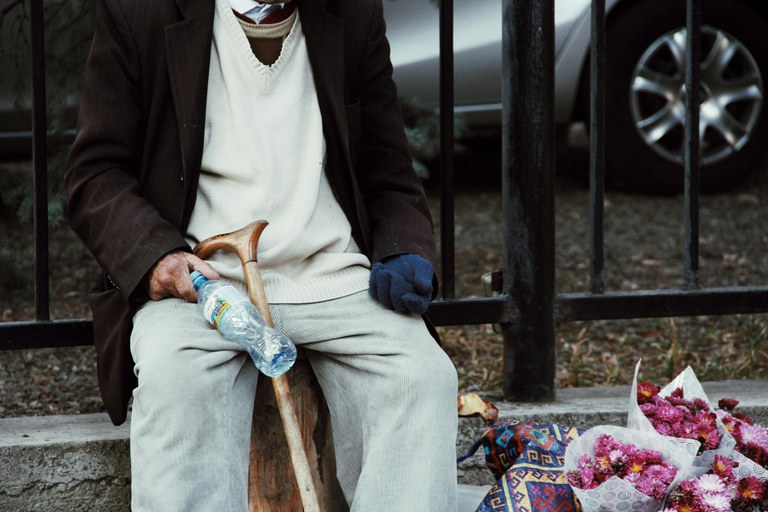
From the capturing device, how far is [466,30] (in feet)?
17.1

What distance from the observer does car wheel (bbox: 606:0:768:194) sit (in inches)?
213

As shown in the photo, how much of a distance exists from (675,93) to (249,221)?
11.5 ft

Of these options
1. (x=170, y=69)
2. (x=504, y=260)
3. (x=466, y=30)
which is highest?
(x=466, y=30)

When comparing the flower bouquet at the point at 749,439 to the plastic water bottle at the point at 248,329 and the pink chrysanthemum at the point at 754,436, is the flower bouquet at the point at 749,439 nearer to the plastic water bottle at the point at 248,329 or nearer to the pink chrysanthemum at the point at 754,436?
the pink chrysanthemum at the point at 754,436

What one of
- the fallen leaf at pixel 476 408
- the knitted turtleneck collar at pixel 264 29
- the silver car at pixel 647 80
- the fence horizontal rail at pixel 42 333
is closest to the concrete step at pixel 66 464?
the fallen leaf at pixel 476 408

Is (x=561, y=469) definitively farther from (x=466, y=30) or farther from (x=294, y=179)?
(x=466, y=30)

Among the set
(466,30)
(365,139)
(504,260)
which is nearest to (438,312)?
(504,260)

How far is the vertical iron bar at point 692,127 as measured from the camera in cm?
306

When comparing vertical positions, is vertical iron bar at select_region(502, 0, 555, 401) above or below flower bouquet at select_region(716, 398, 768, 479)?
above

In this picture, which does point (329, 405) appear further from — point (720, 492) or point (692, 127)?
point (692, 127)

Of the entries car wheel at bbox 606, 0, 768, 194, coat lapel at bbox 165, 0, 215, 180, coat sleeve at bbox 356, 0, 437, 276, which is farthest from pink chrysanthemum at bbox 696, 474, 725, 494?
car wheel at bbox 606, 0, 768, 194

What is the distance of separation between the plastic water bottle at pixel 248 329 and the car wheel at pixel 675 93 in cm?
347

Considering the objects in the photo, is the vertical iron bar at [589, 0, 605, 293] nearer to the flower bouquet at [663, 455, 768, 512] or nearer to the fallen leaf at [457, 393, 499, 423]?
the fallen leaf at [457, 393, 499, 423]

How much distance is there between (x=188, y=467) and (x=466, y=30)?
3417 millimetres
